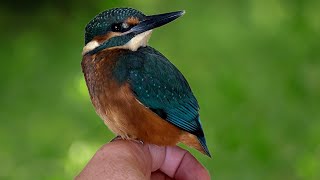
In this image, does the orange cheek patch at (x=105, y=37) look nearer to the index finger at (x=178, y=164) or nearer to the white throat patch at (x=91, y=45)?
the white throat patch at (x=91, y=45)

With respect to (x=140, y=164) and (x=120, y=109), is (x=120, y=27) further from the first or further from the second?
(x=140, y=164)

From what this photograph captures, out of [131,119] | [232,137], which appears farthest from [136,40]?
[232,137]

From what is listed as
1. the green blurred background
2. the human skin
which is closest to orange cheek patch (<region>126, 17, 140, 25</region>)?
the human skin

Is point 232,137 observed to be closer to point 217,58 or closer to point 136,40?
point 217,58

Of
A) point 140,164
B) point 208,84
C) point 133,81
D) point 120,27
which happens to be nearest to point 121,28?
point 120,27

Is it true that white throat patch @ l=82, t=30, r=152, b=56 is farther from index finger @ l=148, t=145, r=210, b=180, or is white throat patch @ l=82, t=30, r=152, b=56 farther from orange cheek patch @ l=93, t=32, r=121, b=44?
index finger @ l=148, t=145, r=210, b=180

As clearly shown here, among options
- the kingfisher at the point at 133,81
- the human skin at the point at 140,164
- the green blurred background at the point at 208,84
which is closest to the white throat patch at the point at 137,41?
the kingfisher at the point at 133,81
